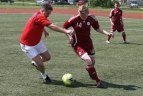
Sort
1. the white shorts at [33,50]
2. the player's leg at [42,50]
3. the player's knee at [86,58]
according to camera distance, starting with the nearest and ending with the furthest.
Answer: the player's knee at [86,58] < the white shorts at [33,50] < the player's leg at [42,50]

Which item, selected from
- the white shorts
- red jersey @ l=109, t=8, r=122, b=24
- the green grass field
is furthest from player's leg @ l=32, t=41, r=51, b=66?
red jersey @ l=109, t=8, r=122, b=24

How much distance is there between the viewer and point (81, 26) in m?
9.92

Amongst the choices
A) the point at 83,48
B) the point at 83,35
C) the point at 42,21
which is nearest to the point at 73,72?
the point at 83,48

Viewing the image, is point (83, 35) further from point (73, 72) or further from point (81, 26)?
point (73, 72)

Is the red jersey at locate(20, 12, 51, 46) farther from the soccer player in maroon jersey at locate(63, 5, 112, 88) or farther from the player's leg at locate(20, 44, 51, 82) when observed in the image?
the soccer player in maroon jersey at locate(63, 5, 112, 88)

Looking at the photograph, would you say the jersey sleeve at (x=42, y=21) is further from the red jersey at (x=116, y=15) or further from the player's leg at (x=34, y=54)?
the red jersey at (x=116, y=15)

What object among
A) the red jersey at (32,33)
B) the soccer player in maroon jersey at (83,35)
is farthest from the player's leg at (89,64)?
the red jersey at (32,33)

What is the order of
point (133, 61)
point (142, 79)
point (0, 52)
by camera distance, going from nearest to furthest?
1. point (142, 79)
2. point (133, 61)
3. point (0, 52)

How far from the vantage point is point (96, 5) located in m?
61.8

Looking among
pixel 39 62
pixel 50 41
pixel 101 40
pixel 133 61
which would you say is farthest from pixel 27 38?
pixel 101 40

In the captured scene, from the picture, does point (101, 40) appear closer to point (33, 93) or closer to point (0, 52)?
point (0, 52)

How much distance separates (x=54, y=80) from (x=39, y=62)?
2.68 ft

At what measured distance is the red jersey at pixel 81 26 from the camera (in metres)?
9.93

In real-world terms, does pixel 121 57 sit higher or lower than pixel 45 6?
lower
